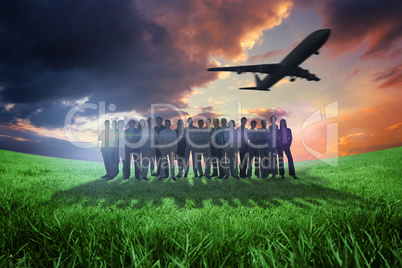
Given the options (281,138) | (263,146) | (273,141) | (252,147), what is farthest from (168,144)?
(281,138)

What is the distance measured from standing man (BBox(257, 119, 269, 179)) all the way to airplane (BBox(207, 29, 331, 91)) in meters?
11.0

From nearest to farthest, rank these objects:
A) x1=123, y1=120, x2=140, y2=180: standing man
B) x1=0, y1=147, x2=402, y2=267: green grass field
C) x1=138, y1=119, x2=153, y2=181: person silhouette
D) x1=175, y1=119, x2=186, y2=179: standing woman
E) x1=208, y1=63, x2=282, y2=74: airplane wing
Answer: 1. x1=0, y1=147, x2=402, y2=267: green grass field
2. x1=138, y1=119, x2=153, y2=181: person silhouette
3. x1=123, y1=120, x2=140, y2=180: standing man
4. x1=175, y1=119, x2=186, y2=179: standing woman
5. x1=208, y1=63, x2=282, y2=74: airplane wing

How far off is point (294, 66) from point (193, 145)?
14509mm

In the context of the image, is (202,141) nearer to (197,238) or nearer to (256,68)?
(197,238)

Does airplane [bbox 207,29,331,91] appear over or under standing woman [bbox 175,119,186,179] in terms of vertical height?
over

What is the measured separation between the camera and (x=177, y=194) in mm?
5371

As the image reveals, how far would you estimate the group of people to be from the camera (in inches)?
342

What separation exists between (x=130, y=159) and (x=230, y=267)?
819cm

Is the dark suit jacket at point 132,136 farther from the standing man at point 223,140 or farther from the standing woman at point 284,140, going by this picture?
the standing woman at point 284,140

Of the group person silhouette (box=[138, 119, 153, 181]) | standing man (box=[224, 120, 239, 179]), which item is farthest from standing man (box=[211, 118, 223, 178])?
person silhouette (box=[138, 119, 153, 181])

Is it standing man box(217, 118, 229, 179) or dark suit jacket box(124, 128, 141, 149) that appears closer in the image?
dark suit jacket box(124, 128, 141, 149)

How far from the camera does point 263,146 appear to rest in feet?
29.3

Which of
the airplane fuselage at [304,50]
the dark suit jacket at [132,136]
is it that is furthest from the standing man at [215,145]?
the airplane fuselage at [304,50]

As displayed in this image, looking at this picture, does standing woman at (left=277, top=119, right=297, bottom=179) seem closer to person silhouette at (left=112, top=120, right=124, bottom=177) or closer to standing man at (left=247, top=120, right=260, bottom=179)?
standing man at (left=247, top=120, right=260, bottom=179)
